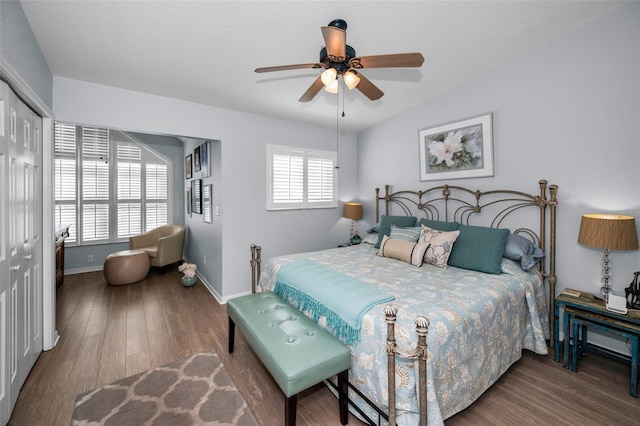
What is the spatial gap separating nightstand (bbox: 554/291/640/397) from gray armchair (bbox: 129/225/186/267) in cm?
541

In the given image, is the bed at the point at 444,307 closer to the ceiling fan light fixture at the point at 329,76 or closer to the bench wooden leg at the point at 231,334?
the bench wooden leg at the point at 231,334

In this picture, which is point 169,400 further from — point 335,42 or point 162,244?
point 162,244

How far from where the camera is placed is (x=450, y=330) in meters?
1.58

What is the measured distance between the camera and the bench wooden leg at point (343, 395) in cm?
166

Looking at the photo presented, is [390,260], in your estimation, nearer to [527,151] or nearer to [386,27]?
[527,151]

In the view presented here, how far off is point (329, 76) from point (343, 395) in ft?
7.09

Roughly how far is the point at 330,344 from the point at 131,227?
541 cm

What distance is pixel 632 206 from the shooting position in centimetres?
211

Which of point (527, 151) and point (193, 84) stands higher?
point (193, 84)

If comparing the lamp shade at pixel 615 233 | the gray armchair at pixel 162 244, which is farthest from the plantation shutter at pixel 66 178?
the lamp shade at pixel 615 233

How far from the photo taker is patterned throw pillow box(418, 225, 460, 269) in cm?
264

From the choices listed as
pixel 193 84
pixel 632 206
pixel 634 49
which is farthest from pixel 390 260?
pixel 193 84

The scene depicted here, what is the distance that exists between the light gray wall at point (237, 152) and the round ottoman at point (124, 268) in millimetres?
922

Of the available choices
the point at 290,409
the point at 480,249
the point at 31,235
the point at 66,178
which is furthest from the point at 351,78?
the point at 66,178
